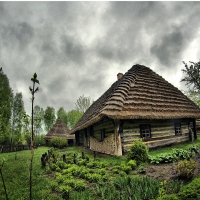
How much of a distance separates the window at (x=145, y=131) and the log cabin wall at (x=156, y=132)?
0.60 feet

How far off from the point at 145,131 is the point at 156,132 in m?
1.00

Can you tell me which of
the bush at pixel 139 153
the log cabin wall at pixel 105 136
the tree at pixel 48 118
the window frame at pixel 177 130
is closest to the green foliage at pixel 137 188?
the bush at pixel 139 153

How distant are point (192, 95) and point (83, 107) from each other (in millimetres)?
25180

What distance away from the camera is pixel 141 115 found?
404 inches

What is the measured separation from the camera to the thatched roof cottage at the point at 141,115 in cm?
1009

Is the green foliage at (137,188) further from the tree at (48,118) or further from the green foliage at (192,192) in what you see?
the tree at (48,118)

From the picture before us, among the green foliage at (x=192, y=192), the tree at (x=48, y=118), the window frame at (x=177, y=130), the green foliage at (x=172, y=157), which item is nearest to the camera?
the green foliage at (x=192, y=192)

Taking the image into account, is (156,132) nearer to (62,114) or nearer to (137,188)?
(137,188)

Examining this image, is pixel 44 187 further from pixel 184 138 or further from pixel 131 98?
pixel 184 138

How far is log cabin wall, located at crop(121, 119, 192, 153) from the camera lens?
10391 millimetres

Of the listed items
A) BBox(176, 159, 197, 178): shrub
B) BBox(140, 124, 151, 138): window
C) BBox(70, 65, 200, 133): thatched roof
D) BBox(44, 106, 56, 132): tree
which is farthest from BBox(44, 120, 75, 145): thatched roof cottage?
BBox(176, 159, 197, 178): shrub

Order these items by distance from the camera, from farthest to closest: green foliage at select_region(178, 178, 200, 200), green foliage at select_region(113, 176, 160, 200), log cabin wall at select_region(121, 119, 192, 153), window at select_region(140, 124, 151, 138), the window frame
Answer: the window frame
window at select_region(140, 124, 151, 138)
log cabin wall at select_region(121, 119, 192, 153)
green foliage at select_region(113, 176, 160, 200)
green foliage at select_region(178, 178, 200, 200)

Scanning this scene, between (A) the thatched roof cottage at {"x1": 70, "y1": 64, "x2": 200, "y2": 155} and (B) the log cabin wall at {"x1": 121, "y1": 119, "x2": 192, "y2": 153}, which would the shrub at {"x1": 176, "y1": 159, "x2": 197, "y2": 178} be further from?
(B) the log cabin wall at {"x1": 121, "y1": 119, "x2": 192, "y2": 153}

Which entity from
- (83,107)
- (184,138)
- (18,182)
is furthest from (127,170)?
(83,107)
